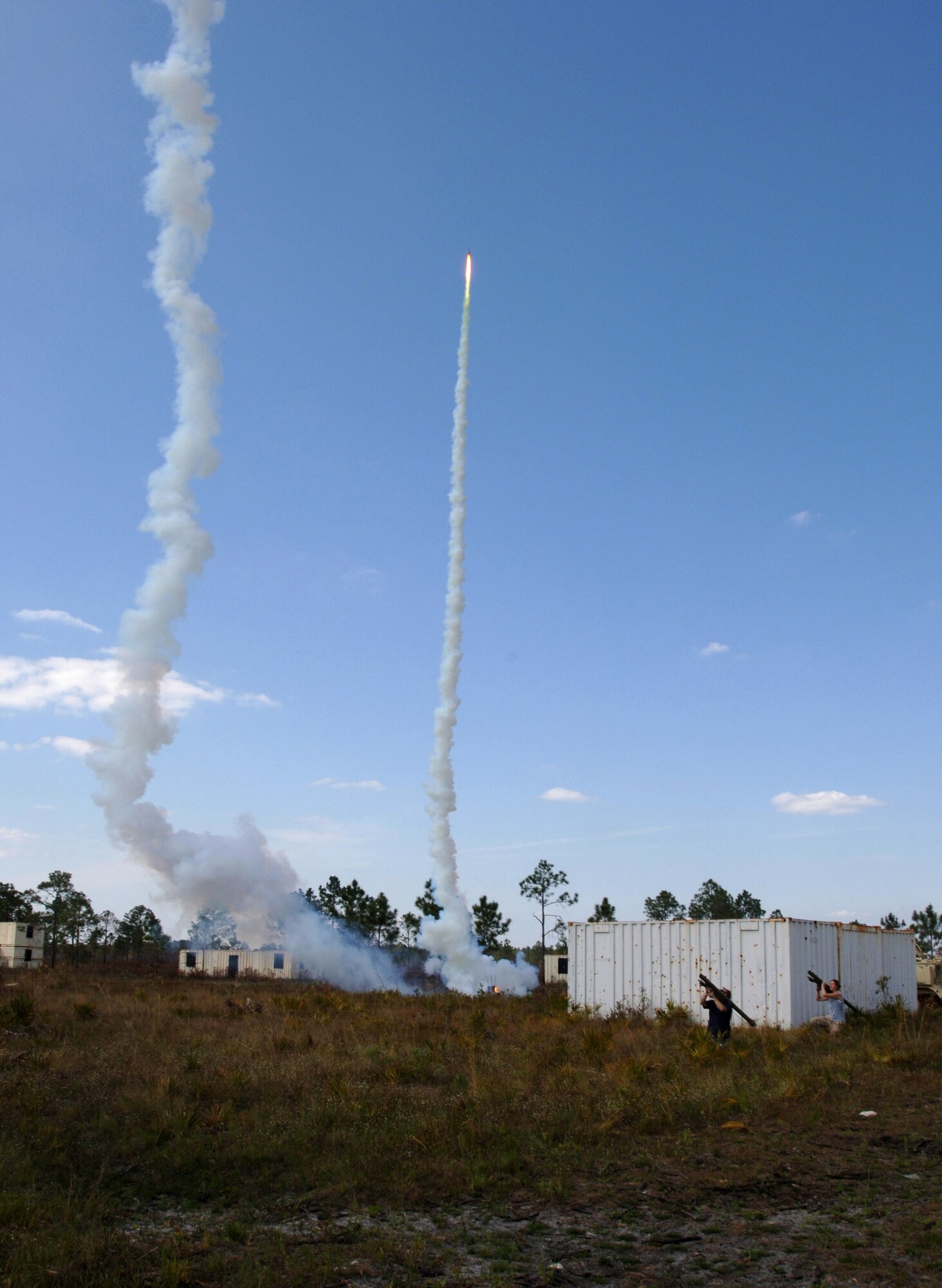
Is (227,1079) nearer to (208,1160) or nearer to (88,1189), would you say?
(208,1160)

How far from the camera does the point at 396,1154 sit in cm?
967

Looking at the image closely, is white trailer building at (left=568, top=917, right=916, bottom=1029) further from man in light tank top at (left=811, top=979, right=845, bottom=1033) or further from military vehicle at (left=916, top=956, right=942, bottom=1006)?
military vehicle at (left=916, top=956, right=942, bottom=1006)

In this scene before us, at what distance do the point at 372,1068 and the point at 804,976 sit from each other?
446 inches

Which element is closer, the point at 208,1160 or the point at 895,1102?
the point at 208,1160

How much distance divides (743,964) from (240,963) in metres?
40.6

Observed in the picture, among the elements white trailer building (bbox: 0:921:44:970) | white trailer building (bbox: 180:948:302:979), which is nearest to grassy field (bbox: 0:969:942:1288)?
white trailer building (bbox: 0:921:44:970)

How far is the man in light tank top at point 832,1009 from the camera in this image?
18.7 m

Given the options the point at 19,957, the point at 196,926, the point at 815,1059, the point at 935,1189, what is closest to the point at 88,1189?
the point at 935,1189

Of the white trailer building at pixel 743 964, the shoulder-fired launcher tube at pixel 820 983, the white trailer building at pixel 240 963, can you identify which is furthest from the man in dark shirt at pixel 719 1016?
the white trailer building at pixel 240 963

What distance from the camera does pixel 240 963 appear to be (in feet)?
183

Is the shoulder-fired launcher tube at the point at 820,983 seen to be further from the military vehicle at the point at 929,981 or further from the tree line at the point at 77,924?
the tree line at the point at 77,924

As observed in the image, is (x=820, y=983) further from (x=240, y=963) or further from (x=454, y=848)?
(x=240, y=963)

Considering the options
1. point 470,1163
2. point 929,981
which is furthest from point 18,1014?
point 929,981

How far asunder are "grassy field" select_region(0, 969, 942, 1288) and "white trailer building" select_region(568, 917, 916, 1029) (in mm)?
3766
